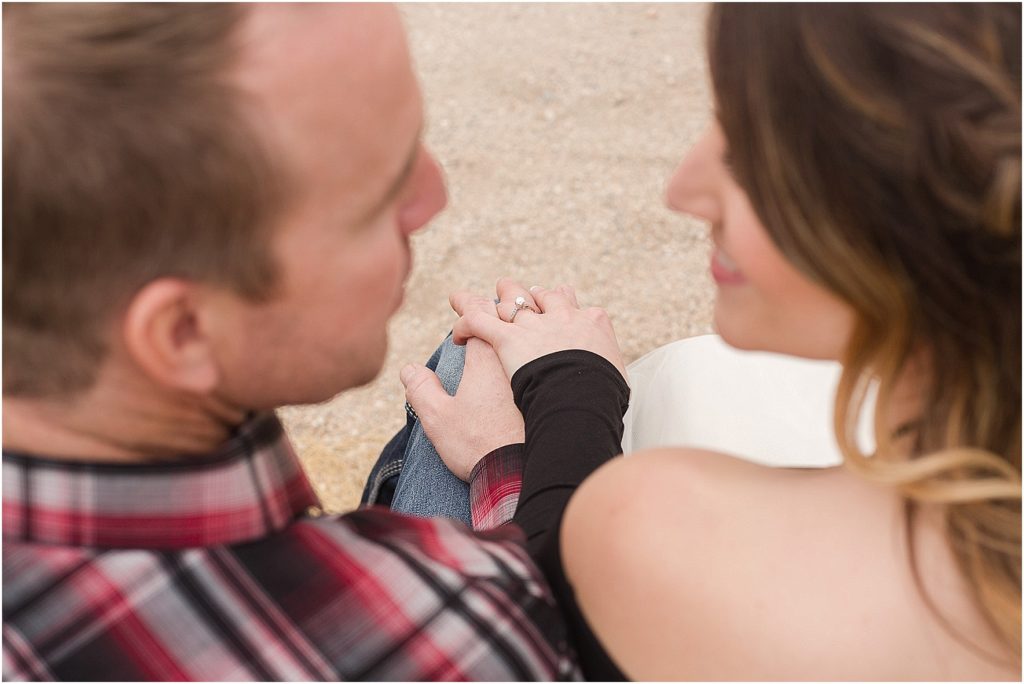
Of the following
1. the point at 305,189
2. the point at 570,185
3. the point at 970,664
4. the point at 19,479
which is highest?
the point at 305,189

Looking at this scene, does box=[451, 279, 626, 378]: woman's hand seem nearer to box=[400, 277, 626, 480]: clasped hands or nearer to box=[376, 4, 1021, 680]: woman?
box=[400, 277, 626, 480]: clasped hands

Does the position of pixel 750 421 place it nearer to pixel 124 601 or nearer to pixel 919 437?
pixel 919 437

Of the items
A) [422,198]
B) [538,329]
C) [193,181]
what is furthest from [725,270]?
[538,329]

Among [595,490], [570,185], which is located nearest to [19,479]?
[595,490]

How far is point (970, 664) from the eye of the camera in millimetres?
1184

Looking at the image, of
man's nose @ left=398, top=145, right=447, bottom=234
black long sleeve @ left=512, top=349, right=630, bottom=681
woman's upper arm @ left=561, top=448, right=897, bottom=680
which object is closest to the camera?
woman's upper arm @ left=561, top=448, right=897, bottom=680

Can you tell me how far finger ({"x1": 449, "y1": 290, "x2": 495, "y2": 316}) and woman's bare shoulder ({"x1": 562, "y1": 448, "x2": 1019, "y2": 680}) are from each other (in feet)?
2.87

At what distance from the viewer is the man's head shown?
103 cm

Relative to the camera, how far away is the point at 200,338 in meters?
1.17

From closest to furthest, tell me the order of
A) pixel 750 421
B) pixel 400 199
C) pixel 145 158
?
pixel 145 158
pixel 400 199
pixel 750 421

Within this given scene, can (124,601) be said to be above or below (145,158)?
below

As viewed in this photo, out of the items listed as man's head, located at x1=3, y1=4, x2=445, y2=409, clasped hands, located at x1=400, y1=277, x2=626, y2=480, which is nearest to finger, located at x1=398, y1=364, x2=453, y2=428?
clasped hands, located at x1=400, y1=277, x2=626, y2=480

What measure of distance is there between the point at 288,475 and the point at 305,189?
368 millimetres

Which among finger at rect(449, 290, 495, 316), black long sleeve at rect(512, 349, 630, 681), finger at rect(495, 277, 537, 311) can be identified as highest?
black long sleeve at rect(512, 349, 630, 681)
